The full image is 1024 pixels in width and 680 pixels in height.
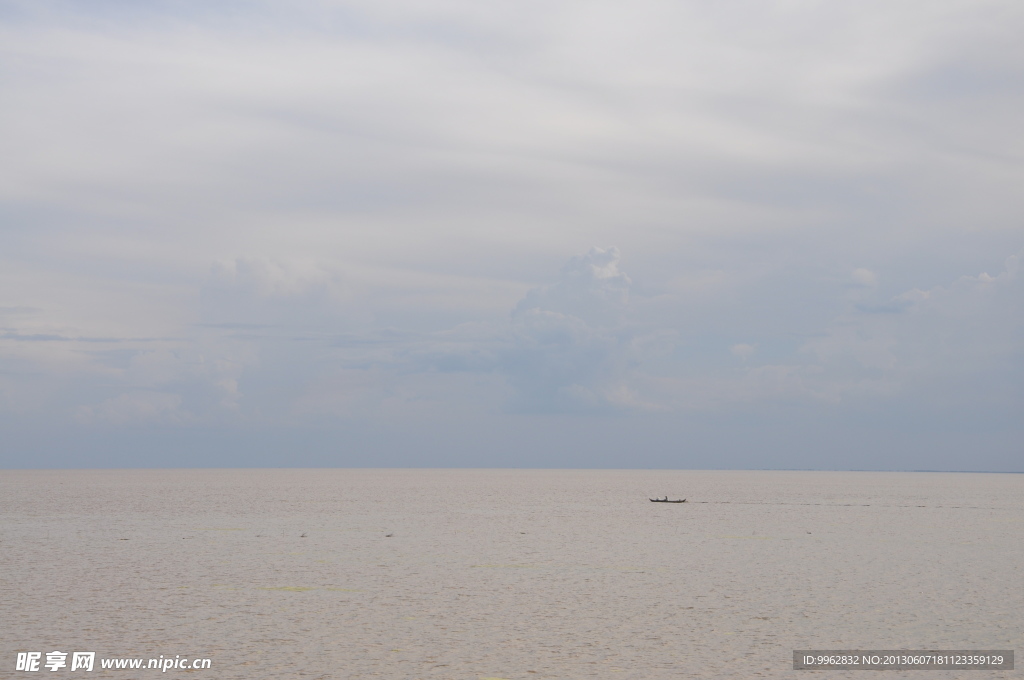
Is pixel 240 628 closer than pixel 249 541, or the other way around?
pixel 240 628

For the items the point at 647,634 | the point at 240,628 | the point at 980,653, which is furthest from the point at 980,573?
the point at 240,628

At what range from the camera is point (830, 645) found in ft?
54.8

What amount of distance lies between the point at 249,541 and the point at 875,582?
21795 mm

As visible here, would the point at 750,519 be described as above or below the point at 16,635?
above

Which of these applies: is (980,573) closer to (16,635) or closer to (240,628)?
(240,628)

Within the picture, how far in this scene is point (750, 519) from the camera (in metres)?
52.7

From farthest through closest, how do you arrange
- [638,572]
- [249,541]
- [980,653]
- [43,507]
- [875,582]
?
[43,507], [249,541], [638,572], [875,582], [980,653]

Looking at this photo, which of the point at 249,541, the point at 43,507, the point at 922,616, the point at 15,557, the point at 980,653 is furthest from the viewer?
the point at 43,507

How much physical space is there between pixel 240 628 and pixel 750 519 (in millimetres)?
39536

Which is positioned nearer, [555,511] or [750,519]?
[750,519]

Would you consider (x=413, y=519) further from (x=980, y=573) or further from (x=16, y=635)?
(x=16, y=635)

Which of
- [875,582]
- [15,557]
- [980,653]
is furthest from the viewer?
[15,557]

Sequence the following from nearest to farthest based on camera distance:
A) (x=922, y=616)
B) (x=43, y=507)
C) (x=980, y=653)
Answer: (x=980, y=653) < (x=922, y=616) < (x=43, y=507)

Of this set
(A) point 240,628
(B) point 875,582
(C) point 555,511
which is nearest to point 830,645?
(B) point 875,582
